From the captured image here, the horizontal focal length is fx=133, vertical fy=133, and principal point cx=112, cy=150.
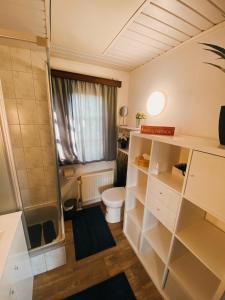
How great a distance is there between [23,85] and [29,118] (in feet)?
1.28

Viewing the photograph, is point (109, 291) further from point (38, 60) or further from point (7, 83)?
point (38, 60)

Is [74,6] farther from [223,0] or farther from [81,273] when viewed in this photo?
[81,273]

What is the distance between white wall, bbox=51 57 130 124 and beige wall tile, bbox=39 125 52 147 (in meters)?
0.81

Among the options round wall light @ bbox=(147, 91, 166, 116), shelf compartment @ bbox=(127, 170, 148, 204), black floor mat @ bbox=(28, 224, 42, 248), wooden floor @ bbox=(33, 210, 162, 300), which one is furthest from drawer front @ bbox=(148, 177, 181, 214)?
black floor mat @ bbox=(28, 224, 42, 248)

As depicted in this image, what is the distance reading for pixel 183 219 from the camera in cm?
110

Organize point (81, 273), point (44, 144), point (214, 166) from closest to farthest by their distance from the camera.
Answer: point (214, 166)
point (81, 273)
point (44, 144)

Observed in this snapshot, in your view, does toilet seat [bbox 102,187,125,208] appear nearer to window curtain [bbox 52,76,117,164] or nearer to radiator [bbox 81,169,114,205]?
radiator [bbox 81,169,114,205]

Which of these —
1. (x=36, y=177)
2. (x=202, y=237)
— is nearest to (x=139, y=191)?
(x=202, y=237)

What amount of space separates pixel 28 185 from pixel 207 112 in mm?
→ 2310

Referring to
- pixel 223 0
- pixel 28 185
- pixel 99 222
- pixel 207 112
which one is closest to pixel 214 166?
pixel 207 112

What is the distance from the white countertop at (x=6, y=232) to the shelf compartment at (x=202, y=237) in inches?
47.4

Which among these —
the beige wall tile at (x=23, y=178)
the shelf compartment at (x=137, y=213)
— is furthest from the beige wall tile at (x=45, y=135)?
the shelf compartment at (x=137, y=213)

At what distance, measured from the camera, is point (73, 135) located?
2.00 meters

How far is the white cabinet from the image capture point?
0.75 meters
